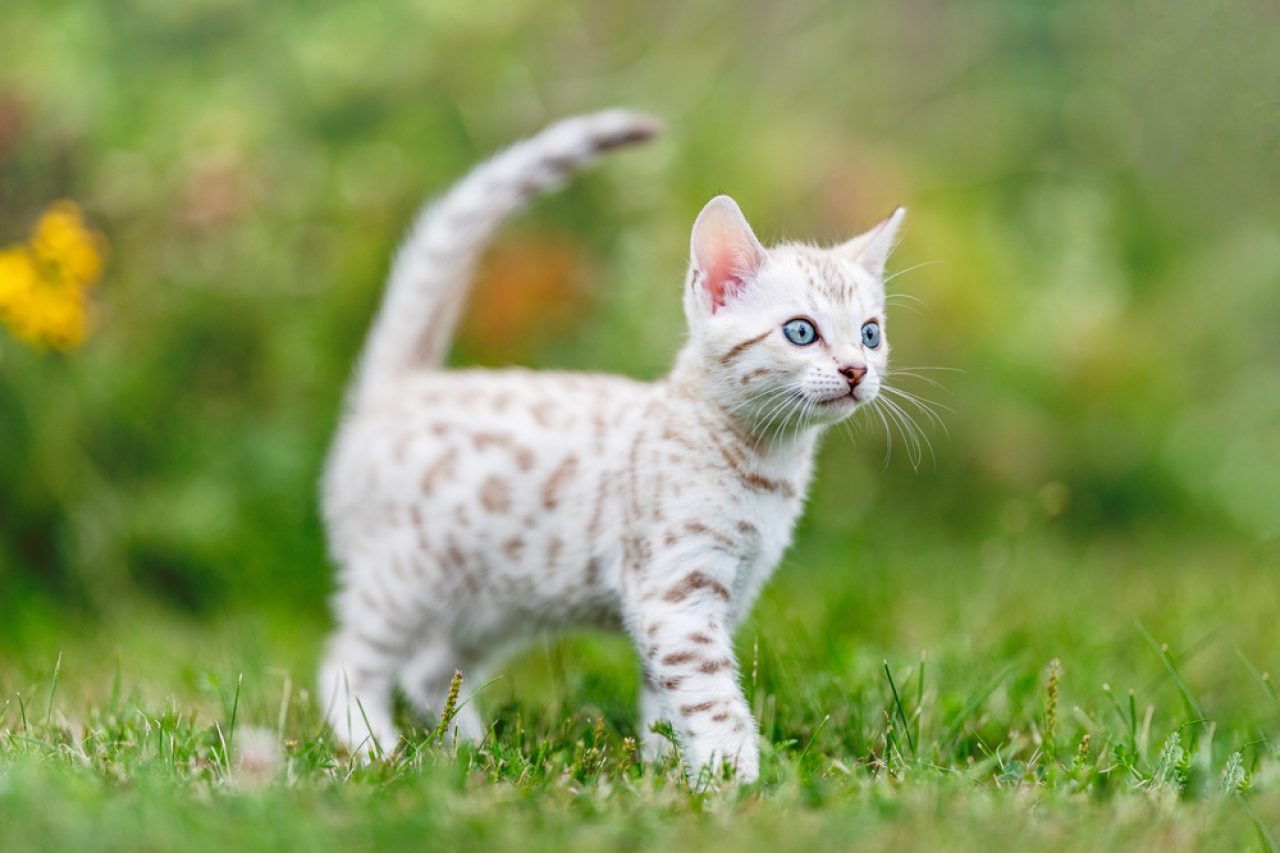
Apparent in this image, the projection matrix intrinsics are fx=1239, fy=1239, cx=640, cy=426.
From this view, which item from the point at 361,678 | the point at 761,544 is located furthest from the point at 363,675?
the point at 761,544

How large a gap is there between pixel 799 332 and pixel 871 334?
23 cm

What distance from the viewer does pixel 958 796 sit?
2.12 m

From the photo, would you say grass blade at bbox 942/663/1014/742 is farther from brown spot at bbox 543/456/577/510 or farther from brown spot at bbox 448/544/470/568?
brown spot at bbox 448/544/470/568

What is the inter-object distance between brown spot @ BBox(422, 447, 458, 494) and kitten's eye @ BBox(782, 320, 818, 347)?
0.93 m

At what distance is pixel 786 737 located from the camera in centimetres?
269

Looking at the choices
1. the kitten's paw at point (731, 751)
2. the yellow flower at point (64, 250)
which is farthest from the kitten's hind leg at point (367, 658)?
the yellow flower at point (64, 250)

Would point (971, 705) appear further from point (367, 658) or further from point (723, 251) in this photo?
point (367, 658)

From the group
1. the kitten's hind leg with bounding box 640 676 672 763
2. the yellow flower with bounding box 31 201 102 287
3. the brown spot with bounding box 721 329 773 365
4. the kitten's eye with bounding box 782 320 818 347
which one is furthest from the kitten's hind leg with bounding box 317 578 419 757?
the yellow flower with bounding box 31 201 102 287

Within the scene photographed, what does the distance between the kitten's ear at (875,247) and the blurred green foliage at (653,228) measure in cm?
149

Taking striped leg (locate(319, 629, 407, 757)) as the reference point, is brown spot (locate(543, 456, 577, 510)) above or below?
above

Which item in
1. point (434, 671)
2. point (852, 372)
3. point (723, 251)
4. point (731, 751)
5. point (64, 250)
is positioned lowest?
point (434, 671)

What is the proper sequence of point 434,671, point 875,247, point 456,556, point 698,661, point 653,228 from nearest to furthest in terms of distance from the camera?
point 698,661, point 875,247, point 456,556, point 434,671, point 653,228

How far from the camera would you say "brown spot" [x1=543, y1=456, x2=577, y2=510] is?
2953mm

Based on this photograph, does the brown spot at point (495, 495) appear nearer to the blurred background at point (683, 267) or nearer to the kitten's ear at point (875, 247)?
the blurred background at point (683, 267)
